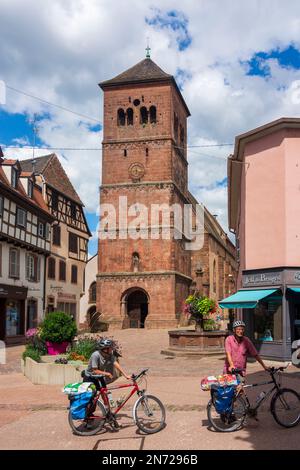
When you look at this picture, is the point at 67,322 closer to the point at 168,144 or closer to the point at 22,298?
the point at 22,298

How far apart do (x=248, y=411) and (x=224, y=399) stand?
0.45 metres

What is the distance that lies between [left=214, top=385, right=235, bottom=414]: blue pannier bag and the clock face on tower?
37.5 m

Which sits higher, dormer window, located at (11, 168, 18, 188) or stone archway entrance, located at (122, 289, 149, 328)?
dormer window, located at (11, 168, 18, 188)

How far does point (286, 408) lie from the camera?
302 inches

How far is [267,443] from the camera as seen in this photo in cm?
668

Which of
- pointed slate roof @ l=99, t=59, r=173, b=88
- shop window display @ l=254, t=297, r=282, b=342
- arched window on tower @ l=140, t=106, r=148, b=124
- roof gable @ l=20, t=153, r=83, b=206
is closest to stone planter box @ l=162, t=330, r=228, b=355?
shop window display @ l=254, t=297, r=282, b=342

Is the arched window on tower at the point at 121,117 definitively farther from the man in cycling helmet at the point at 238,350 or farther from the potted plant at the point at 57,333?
the man in cycling helmet at the point at 238,350

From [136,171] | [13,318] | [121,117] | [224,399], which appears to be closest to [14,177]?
[13,318]

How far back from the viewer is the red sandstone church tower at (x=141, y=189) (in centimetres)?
4259

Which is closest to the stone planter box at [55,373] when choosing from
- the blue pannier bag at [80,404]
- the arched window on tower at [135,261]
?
the blue pannier bag at [80,404]

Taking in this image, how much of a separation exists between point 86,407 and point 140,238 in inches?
1409

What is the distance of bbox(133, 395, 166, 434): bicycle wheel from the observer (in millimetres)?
7508

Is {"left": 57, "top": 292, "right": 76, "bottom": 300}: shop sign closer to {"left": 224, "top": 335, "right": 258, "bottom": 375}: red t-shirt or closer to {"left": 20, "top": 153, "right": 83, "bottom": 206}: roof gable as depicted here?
{"left": 20, "top": 153, "right": 83, "bottom": 206}: roof gable
